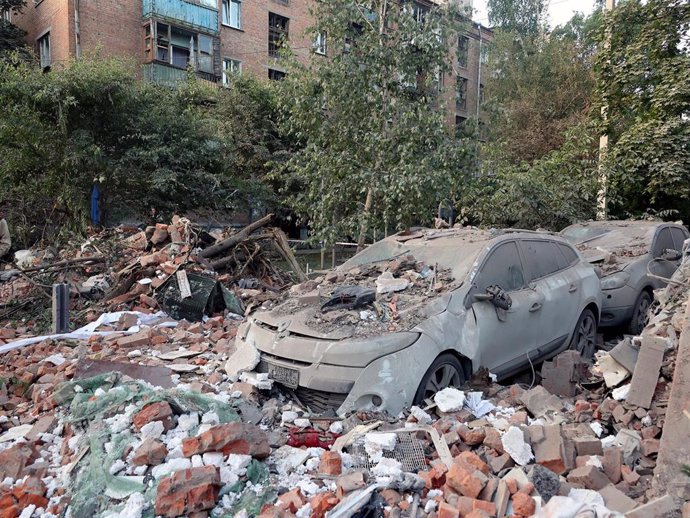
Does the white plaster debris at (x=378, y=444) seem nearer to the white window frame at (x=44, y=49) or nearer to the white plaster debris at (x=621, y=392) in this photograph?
the white plaster debris at (x=621, y=392)

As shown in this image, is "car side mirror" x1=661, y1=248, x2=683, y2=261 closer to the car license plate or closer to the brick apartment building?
the car license plate

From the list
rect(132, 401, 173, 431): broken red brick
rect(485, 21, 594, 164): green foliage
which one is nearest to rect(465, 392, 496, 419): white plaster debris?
rect(132, 401, 173, 431): broken red brick

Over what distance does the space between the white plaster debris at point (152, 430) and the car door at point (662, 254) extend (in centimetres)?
754

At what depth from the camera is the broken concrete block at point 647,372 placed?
Answer: 3994 millimetres

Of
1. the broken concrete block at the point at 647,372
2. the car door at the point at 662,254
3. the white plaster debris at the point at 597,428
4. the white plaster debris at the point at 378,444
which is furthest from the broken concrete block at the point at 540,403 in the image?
the car door at the point at 662,254

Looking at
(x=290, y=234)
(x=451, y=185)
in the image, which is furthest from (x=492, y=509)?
(x=290, y=234)

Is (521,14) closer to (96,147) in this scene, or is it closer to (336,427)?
(96,147)

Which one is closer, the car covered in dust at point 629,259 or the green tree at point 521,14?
the car covered in dust at point 629,259

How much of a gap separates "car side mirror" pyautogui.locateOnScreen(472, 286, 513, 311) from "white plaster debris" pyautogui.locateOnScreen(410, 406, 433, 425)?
1314 mm

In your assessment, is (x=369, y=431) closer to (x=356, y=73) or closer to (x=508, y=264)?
(x=508, y=264)

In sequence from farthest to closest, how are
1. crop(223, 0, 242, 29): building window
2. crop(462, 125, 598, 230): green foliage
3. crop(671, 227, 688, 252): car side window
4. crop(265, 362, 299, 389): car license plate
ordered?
crop(223, 0, 242, 29): building window, crop(462, 125, 598, 230): green foliage, crop(671, 227, 688, 252): car side window, crop(265, 362, 299, 389): car license plate

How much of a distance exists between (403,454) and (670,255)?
24.2 ft

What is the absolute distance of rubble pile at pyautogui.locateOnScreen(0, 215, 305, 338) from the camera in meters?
8.35

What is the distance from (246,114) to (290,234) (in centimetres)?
809
